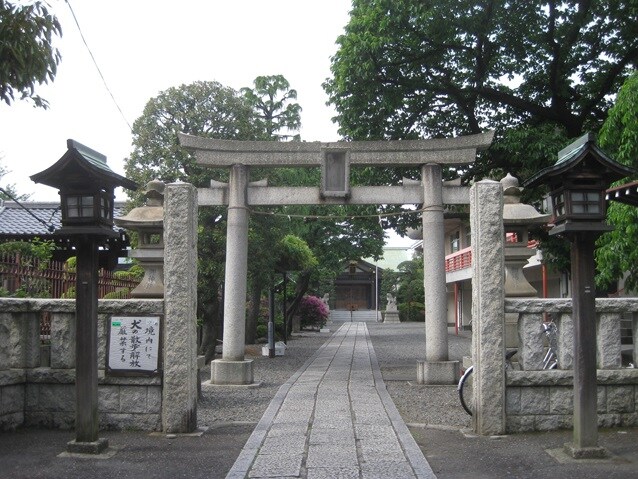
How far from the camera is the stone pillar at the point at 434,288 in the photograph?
529 inches

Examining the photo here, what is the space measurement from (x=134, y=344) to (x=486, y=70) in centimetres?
1374

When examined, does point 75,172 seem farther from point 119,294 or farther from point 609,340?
Answer: point 119,294

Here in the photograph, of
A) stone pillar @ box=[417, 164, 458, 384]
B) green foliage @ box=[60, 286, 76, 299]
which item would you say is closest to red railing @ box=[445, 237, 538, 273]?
stone pillar @ box=[417, 164, 458, 384]

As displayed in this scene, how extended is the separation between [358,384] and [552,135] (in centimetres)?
795

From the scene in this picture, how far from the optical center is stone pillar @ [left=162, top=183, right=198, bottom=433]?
8.08 metres

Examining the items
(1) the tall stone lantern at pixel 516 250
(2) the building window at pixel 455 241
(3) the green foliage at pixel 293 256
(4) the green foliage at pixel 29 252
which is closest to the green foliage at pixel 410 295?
(2) the building window at pixel 455 241

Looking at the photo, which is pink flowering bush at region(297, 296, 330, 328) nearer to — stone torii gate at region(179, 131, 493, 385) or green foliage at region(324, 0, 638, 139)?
green foliage at region(324, 0, 638, 139)

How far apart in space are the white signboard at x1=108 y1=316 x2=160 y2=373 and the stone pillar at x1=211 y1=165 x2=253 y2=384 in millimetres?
5317

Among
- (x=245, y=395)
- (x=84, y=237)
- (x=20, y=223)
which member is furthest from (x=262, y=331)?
(x=84, y=237)

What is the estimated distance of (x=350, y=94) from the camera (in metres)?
18.6

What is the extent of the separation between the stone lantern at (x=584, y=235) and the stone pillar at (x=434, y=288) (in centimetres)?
617

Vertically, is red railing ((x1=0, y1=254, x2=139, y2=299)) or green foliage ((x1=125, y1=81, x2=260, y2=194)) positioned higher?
green foliage ((x1=125, y1=81, x2=260, y2=194))

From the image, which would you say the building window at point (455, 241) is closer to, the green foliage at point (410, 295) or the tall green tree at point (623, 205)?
the green foliage at point (410, 295)

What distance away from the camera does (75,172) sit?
294 inches
